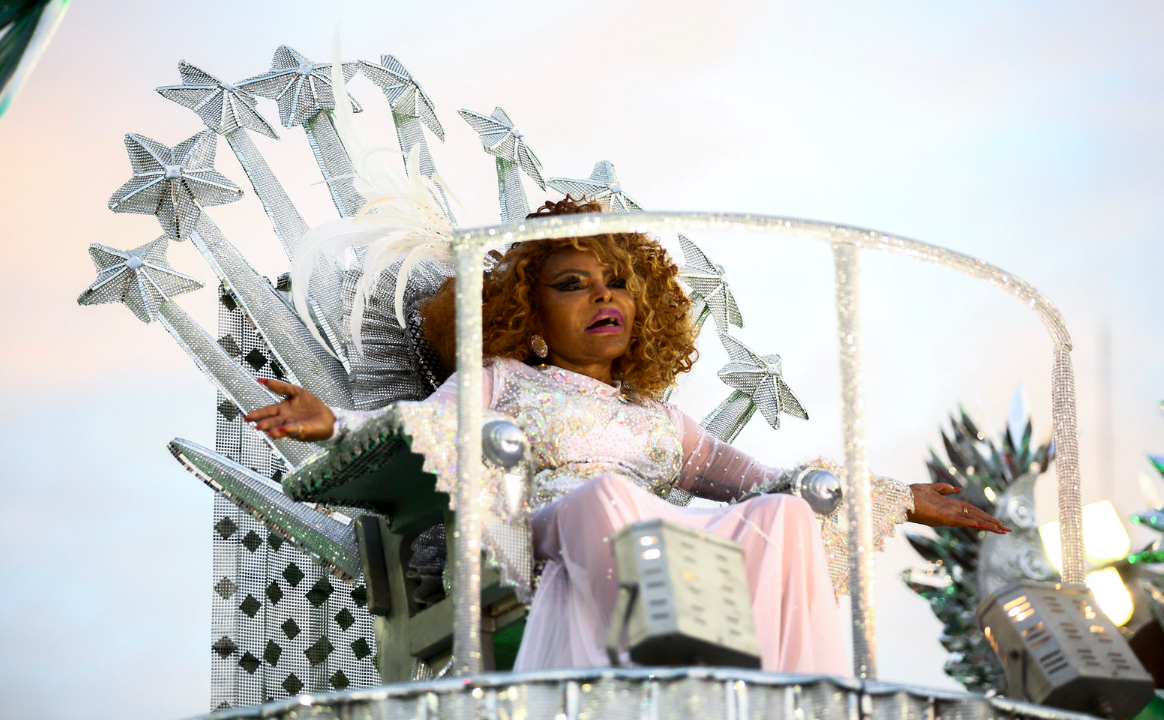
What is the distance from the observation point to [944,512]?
3.86 metres

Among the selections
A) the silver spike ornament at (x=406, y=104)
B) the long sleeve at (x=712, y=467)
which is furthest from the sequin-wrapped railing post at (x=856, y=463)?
the silver spike ornament at (x=406, y=104)

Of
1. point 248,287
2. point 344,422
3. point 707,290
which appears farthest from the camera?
point 707,290

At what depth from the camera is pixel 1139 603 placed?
5605 mm

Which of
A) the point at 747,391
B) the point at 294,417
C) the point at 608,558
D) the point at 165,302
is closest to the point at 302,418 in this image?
the point at 294,417

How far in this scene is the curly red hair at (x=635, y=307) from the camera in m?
4.20

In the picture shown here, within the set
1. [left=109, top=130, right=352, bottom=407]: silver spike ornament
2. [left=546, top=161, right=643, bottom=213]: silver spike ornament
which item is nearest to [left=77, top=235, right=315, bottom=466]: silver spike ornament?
[left=109, top=130, right=352, bottom=407]: silver spike ornament

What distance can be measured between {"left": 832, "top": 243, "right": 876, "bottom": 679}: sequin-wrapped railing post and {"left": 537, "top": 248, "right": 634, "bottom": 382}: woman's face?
1310 mm

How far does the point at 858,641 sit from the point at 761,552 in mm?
416

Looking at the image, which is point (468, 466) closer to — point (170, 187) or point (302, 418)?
point (302, 418)

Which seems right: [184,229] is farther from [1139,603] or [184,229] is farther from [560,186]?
[1139,603]

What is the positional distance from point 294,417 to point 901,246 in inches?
58.0

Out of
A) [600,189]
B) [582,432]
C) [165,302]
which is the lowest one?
[582,432]

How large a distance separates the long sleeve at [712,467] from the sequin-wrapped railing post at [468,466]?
153cm

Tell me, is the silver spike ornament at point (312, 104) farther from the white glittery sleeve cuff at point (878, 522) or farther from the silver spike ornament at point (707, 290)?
the white glittery sleeve cuff at point (878, 522)
